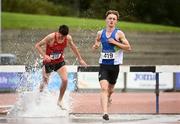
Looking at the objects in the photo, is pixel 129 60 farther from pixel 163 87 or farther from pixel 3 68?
pixel 3 68

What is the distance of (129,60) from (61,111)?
960 inches

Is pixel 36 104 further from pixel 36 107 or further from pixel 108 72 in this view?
pixel 108 72

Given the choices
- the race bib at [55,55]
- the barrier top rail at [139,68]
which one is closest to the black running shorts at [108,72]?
the race bib at [55,55]

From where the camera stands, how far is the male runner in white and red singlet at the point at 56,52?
15.2 m

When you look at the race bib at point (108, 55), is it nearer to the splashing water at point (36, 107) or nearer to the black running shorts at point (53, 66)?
the black running shorts at point (53, 66)

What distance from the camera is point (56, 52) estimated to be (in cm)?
1535

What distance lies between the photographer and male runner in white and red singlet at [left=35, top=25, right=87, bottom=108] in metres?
15.2

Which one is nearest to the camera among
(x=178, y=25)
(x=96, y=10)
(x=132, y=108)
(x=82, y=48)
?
(x=132, y=108)

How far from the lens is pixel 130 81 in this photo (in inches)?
1123

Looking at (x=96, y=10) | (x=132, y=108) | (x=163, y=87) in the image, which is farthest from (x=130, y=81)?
(x=96, y=10)

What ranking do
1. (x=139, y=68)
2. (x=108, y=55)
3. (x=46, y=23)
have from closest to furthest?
(x=108, y=55) < (x=139, y=68) < (x=46, y=23)

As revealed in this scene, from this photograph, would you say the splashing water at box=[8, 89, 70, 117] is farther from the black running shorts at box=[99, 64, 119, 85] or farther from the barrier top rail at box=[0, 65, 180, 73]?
the black running shorts at box=[99, 64, 119, 85]

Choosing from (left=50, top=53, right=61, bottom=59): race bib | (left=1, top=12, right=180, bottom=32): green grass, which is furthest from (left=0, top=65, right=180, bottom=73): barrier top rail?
(left=1, top=12, right=180, bottom=32): green grass

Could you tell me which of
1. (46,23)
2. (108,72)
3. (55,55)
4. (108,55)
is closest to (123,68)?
(55,55)
